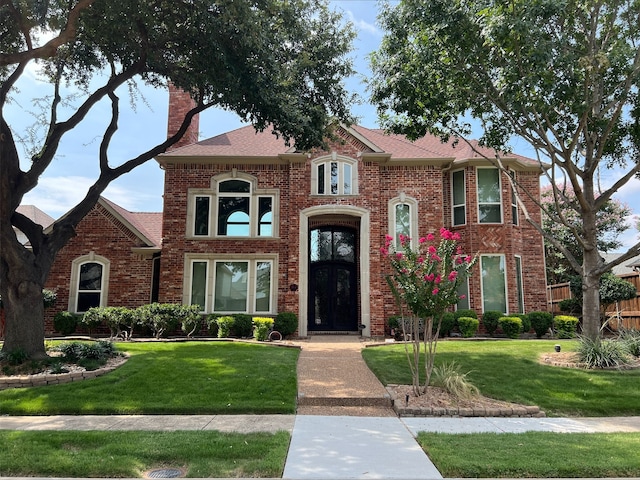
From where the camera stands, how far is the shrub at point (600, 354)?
942 centimetres

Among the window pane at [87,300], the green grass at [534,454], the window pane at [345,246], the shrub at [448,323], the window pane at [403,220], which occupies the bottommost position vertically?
the green grass at [534,454]

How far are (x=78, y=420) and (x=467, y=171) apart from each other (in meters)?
15.0

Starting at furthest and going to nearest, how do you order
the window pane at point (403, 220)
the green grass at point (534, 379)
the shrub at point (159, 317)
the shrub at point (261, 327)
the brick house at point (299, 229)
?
the window pane at point (403, 220) < the brick house at point (299, 229) < the shrub at point (159, 317) < the shrub at point (261, 327) < the green grass at point (534, 379)

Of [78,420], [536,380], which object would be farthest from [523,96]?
[78,420]

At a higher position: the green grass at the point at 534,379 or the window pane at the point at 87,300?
the window pane at the point at 87,300

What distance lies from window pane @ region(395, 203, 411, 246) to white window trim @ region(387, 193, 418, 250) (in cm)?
8

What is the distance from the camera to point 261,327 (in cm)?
1436

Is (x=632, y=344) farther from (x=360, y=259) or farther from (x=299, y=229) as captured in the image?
(x=299, y=229)

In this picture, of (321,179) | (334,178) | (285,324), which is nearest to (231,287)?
(285,324)

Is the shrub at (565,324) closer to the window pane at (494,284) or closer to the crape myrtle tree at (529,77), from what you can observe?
the window pane at (494,284)

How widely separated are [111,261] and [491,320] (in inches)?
566

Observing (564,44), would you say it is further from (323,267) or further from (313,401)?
(323,267)

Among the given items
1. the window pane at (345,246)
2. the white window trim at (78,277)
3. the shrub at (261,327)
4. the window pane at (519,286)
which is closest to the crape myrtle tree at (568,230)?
the window pane at (519,286)

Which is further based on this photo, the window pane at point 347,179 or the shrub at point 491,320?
the window pane at point 347,179
